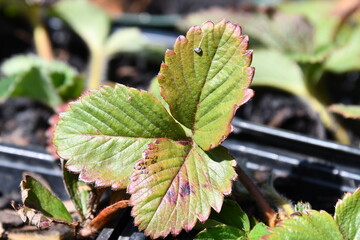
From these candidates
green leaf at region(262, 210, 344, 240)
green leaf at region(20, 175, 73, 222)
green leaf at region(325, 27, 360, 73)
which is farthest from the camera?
green leaf at region(325, 27, 360, 73)

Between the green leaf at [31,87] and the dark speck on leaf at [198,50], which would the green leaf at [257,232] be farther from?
the green leaf at [31,87]

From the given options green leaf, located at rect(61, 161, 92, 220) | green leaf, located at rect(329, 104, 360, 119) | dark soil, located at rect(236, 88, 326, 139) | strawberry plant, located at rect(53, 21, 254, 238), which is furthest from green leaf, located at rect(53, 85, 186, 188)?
dark soil, located at rect(236, 88, 326, 139)

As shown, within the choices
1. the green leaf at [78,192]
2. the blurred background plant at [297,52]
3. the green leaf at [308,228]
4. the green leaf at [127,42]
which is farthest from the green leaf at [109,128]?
the green leaf at [127,42]

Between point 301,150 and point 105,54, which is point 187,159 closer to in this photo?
point 301,150

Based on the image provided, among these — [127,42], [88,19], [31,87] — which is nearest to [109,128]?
[31,87]

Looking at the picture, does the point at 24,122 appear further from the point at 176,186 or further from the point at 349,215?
the point at 349,215

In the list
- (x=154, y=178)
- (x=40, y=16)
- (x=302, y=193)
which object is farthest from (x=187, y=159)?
(x=40, y=16)

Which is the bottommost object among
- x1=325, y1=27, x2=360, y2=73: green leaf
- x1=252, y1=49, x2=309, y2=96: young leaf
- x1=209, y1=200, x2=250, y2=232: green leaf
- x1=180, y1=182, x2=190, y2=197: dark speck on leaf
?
x1=209, y1=200, x2=250, y2=232: green leaf

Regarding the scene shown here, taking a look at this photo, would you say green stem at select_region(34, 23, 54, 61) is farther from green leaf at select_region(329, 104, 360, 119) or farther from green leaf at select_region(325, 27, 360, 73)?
green leaf at select_region(329, 104, 360, 119)
